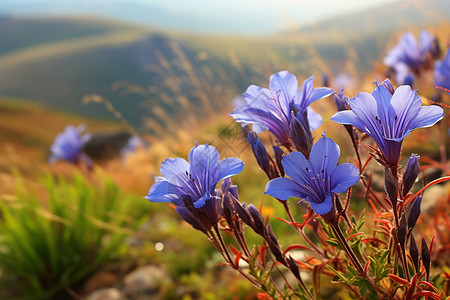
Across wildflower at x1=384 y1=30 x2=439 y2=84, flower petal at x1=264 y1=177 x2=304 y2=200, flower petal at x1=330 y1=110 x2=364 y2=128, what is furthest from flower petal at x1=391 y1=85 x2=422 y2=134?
wildflower at x1=384 y1=30 x2=439 y2=84

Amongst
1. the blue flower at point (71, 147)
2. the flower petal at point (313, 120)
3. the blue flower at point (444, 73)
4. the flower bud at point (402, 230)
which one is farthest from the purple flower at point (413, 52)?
the blue flower at point (71, 147)

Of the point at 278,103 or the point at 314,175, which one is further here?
the point at 278,103

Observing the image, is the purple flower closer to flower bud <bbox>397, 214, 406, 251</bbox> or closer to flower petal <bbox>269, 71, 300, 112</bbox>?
flower petal <bbox>269, 71, 300, 112</bbox>

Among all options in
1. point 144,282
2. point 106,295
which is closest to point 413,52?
point 144,282

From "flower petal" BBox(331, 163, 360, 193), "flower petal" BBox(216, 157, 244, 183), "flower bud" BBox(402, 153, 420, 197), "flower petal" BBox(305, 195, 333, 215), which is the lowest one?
"flower bud" BBox(402, 153, 420, 197)

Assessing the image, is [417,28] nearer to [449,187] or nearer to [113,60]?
[449,187]

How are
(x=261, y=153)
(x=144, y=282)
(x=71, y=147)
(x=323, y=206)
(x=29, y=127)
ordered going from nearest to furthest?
(x=323, y=206), (x=261, y=153), (x=144, y=282), (x=71, y=147), (x=29, y=127)

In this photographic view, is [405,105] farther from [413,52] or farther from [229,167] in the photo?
[413,52]
